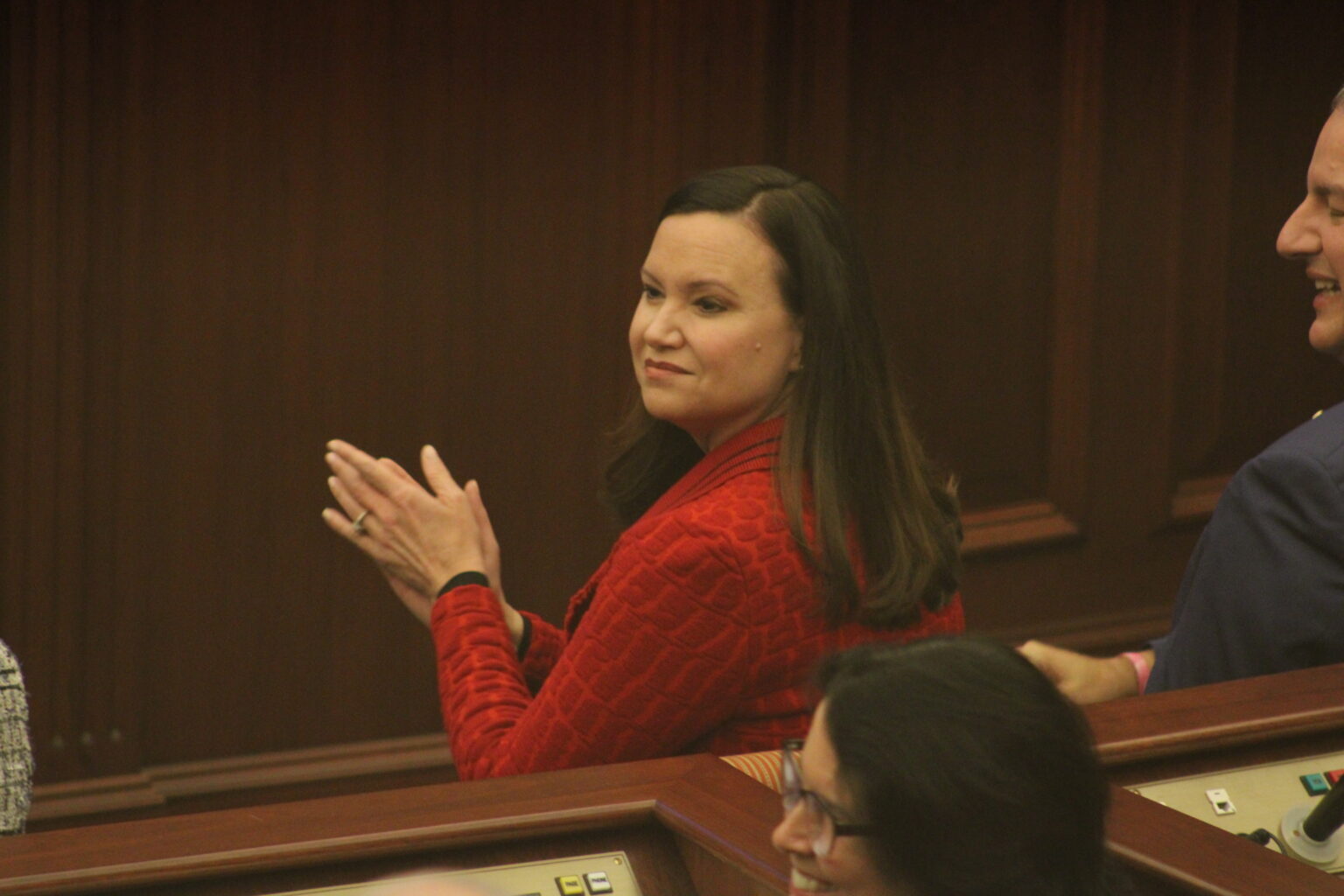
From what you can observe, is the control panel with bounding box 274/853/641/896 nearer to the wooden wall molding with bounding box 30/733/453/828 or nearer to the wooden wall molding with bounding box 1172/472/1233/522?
the wooden wall molding with bounding box 30/733/453/828

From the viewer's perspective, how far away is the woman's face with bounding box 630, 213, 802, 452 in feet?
5.08

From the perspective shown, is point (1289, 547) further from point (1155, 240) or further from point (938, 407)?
point (1155, 240)

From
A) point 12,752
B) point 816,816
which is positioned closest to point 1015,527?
point 12,752

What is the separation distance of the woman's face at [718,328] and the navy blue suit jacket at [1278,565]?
0.40m

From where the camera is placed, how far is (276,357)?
262 centimetres

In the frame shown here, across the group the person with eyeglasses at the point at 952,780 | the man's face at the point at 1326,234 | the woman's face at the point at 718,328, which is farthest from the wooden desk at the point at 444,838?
the man's face at the point at 1326,234

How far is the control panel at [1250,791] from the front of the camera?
1245 millimetres

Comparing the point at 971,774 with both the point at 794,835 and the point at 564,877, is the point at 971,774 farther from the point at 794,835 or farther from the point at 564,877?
the point at 564,877

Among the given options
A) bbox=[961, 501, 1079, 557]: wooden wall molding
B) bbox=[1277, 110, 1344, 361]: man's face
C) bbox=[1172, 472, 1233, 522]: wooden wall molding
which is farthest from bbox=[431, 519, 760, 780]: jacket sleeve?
bbox=[1172, 472, 1233, 522]: wooden wall molding

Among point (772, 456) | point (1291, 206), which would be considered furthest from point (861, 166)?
point (772, 456)

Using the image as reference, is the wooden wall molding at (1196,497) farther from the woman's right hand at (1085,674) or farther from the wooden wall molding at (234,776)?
the woman's right hand at (1085,674)

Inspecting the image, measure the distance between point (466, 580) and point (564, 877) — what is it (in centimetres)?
57

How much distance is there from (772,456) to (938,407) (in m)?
1.90

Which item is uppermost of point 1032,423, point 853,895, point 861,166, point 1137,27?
point 1137,27
